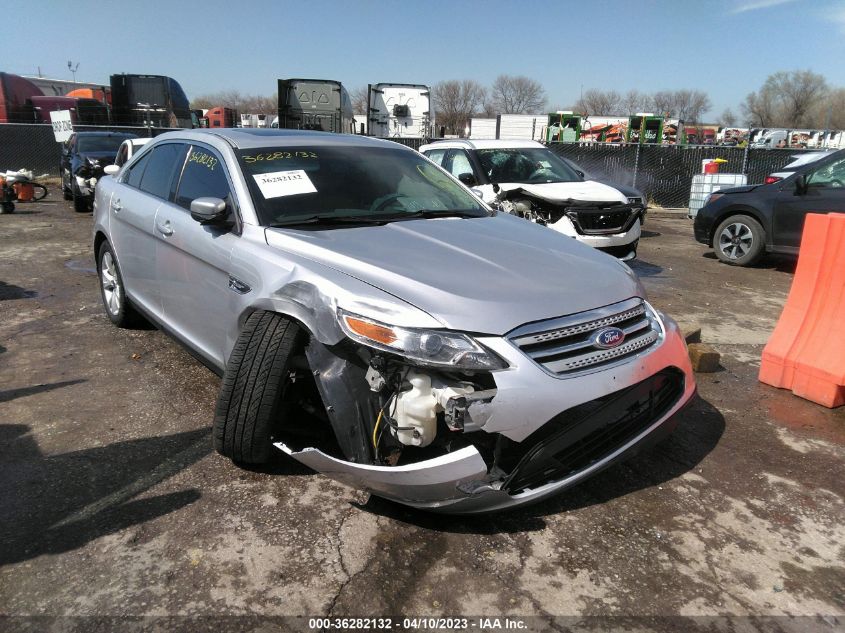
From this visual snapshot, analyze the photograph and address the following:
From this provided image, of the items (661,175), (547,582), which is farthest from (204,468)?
Answer: (661,175)

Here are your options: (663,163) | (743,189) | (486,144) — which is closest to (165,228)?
(486,144)

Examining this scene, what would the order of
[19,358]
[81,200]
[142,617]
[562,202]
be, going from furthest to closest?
[81,200], [562,202], [19,358], [142,617]

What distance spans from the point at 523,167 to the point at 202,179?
6058 millimetres

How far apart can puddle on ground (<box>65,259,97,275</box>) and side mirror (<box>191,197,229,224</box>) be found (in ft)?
17.2

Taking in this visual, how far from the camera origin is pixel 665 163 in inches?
642

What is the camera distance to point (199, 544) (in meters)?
2.63

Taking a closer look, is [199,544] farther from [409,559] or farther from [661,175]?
[661,175]

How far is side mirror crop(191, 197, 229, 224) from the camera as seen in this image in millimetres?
3299

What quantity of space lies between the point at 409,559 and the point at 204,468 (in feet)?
4.17

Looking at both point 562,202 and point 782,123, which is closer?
point 562,202

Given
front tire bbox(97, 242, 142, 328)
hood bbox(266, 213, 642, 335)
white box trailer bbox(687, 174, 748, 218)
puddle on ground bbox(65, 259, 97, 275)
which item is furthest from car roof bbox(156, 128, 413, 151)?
white box trailer bbox(687, 174, 748, 218)

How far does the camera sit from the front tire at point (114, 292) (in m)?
5.09

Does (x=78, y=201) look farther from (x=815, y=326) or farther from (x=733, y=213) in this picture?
(x=815, y=326)

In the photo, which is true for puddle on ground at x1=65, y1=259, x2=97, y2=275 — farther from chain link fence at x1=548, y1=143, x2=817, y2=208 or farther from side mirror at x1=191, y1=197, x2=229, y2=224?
chain link fence at x1=548, y1=143, x2=817, y2=208
